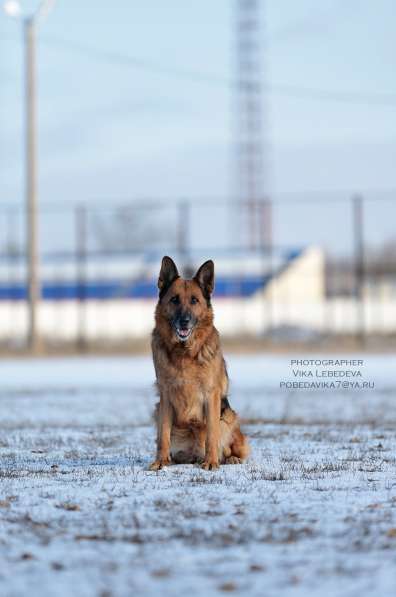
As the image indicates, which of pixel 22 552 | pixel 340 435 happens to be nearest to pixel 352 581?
pixel 22 552

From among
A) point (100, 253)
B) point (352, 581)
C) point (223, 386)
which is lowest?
point (352, 581)

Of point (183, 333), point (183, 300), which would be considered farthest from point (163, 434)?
point (183, 300)

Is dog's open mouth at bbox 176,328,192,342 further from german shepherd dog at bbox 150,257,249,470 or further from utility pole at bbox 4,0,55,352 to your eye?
utility pole at bbox 4,0,55,352

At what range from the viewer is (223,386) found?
9.17 meters

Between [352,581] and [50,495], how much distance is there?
2.97 meters

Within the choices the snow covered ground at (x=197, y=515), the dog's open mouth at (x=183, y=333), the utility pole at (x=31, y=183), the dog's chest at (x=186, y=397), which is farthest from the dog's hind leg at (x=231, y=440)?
the utility pole at (x=31, y=183)

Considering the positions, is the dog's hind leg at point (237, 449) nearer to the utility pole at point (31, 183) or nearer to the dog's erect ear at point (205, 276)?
the dog's erect ear at point (205, 276)

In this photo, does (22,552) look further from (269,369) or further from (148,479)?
(269,369)

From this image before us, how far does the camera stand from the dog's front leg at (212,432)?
348 inches

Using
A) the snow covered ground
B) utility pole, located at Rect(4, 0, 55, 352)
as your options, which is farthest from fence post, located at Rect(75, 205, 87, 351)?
the snow covered ground

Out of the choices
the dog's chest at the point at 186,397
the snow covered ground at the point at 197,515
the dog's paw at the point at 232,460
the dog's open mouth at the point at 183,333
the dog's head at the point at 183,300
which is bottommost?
the snow covered ground at the point at 197,515

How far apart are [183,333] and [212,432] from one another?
88cm

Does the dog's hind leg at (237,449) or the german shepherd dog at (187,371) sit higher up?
the german shepherd dog at (187,371)

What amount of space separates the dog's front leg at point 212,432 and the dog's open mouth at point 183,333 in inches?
21.4
